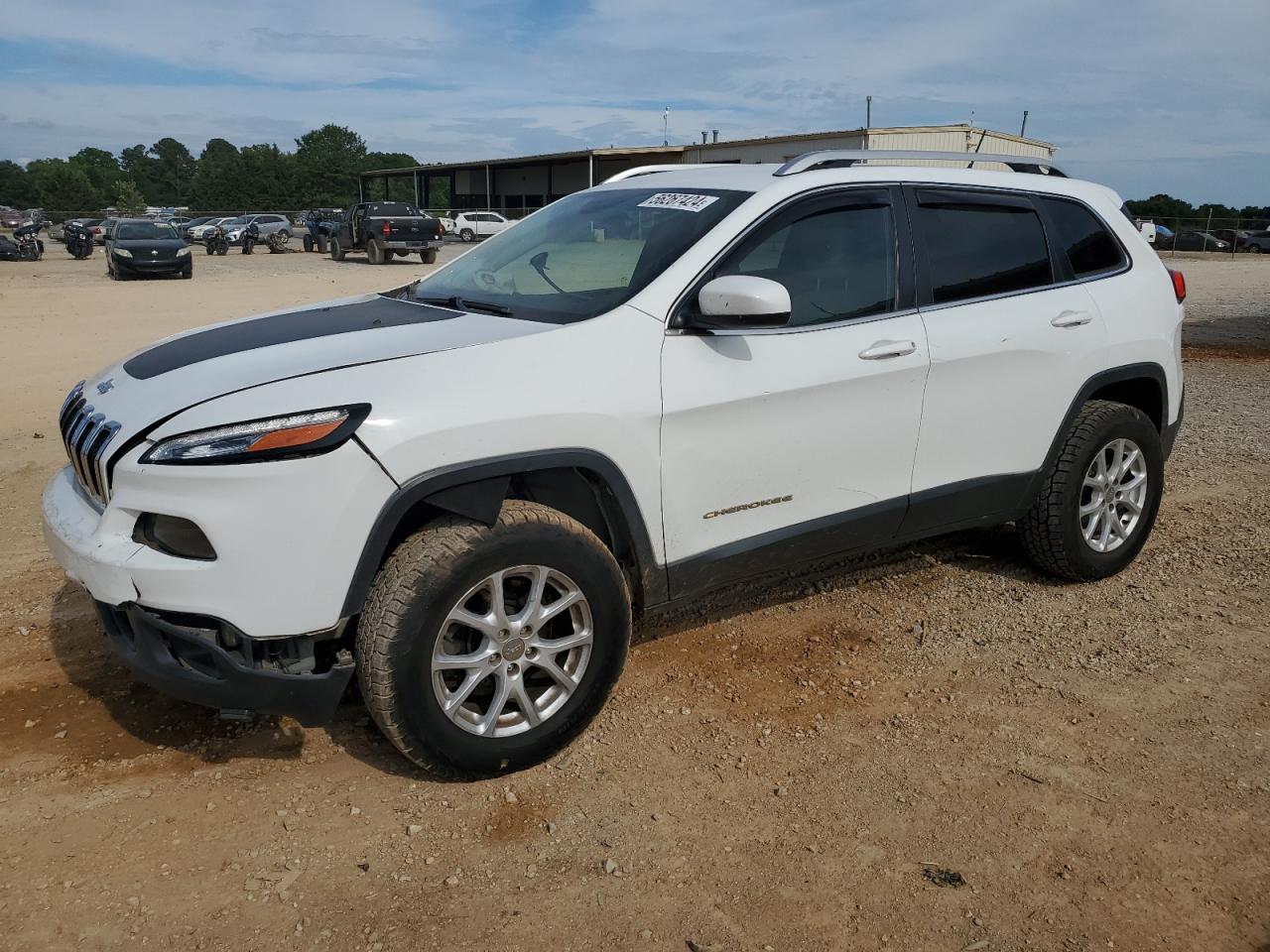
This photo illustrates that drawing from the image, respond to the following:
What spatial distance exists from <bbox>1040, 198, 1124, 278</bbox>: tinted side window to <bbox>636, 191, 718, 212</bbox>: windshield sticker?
1.75 metres

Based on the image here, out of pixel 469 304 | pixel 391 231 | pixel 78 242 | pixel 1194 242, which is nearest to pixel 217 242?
pixel 78 242

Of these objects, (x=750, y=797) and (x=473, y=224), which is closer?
(x=750, y=797)

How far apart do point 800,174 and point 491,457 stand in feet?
5.57

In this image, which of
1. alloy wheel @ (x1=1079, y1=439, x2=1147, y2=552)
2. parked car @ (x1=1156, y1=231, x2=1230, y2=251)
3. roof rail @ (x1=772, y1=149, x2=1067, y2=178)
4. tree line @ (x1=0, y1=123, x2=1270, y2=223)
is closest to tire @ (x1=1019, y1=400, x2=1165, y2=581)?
alloy wheel @ (x1=1079, y1=439, x2=1147, y2=552)

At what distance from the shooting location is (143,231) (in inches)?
985

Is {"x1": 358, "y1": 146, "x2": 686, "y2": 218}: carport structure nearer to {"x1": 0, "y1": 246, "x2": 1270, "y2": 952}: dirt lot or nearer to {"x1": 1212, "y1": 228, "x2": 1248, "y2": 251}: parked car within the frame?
{"x1": 1212, "y1": 228, "x2": 1248, "y2": 251}: parked car

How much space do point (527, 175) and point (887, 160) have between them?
57.2 metres

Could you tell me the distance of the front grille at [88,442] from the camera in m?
3.02

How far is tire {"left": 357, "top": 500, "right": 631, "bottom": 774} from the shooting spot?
289 centimetres

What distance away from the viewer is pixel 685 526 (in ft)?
11.3

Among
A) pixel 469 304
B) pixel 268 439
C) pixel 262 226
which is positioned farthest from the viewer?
pixel 262 226

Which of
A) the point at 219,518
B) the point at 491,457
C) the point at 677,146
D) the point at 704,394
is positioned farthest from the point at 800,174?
the point at 677,146

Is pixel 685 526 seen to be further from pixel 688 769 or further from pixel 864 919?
pixel 864 919

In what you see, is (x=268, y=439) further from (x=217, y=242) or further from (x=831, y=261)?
(x=217, y=242)
